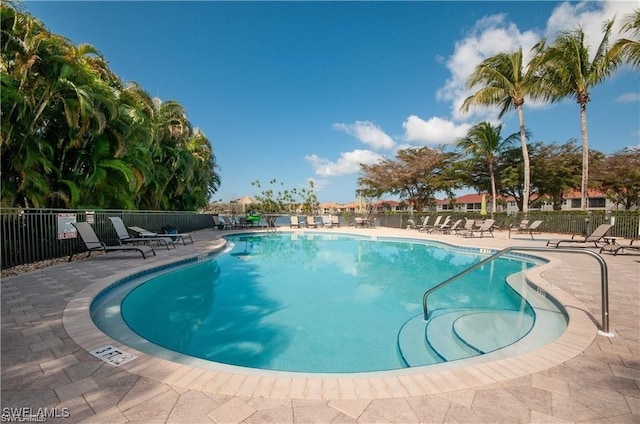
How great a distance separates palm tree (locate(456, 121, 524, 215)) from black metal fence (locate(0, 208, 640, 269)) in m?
8.00

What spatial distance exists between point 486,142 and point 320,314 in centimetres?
2377

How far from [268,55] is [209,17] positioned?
232 inches

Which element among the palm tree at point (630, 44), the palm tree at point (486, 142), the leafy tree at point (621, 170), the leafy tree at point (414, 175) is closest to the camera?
the palm tree at point (630, 44)

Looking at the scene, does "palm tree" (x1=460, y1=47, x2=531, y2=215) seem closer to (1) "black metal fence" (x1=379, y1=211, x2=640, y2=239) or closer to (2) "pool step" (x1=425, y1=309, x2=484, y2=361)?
(1) "black metal fence" (x1=379, y1=211, x2=640, y2=239)

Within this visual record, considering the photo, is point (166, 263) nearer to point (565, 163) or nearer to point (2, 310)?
point (2, 310)

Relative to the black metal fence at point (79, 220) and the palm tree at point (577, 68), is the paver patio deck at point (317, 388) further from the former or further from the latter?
the palm tree at point (577, 68)

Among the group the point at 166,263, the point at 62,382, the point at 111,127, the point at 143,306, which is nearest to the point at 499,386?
the point at 62,382

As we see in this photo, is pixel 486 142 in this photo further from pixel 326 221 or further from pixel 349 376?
pixel 349 376

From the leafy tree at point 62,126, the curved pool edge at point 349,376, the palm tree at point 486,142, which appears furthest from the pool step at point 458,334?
the palm tree at point 486,142

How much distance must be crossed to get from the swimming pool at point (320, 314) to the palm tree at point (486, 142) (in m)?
17.5

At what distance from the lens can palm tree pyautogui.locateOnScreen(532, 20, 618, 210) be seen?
561 inches

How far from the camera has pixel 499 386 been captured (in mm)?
2115

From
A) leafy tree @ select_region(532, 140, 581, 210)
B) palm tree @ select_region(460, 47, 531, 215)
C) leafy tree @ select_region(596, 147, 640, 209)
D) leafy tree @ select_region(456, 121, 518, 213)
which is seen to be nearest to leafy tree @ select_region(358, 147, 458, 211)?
leafy tree @ select_region(456, 121, 518, 213)

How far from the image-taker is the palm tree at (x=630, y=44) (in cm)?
1097
